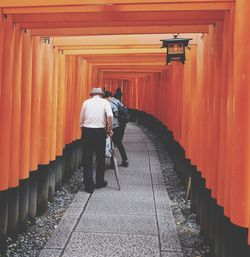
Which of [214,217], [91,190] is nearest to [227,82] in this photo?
→ [214,217]

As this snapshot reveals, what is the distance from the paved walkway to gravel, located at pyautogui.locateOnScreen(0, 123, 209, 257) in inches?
6.2

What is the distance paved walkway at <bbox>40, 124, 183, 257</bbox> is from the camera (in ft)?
17.0

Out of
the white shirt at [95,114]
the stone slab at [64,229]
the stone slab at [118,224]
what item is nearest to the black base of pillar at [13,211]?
the stone slab at [64,229]

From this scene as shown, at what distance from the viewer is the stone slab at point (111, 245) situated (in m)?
5.06

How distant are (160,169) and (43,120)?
500 cm

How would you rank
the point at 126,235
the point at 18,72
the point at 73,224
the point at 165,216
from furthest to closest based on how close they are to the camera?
the point at 165,216
the point at 73,224
the point at 126,235
the point at 18,72

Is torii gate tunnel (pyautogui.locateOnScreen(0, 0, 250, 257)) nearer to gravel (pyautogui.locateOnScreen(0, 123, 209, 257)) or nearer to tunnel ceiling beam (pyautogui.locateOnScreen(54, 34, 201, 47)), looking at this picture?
tunnel ceiling beam (pyautogui.locateOnScreen(54, 34, 201, 47))

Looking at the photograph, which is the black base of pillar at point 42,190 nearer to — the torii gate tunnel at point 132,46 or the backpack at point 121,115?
the torii gate tunnel at point 132,46

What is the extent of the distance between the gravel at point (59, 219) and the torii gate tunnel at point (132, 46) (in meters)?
0.17

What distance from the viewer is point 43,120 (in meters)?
6.96

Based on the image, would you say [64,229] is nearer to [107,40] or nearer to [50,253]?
[50,253]

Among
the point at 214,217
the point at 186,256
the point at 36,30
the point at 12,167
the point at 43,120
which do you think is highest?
the point at 36,30

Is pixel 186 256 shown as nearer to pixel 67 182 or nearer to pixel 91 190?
pixel 91 190

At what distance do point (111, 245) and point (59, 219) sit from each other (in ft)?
5.25
